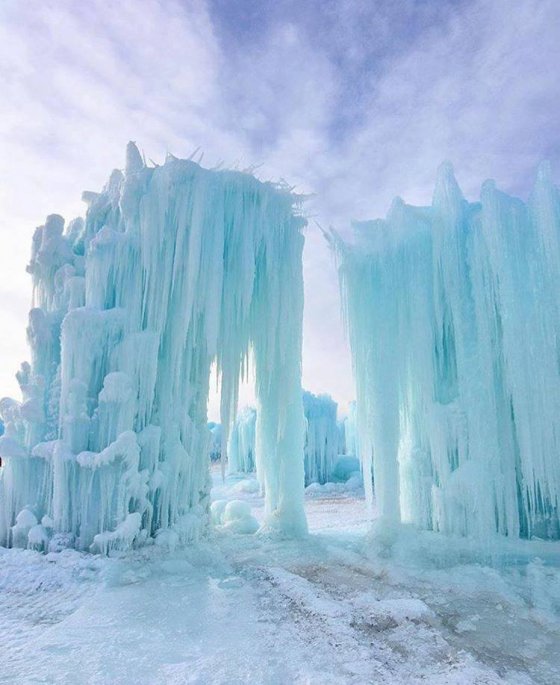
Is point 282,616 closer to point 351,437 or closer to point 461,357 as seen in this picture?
point 461,357

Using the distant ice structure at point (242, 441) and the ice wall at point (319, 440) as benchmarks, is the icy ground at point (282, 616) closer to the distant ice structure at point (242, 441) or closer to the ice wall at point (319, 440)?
the ice wall at point (319, 440)

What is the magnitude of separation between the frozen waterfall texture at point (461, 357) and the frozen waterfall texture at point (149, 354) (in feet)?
6.21

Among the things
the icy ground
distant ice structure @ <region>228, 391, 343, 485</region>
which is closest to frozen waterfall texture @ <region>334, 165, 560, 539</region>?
the icy ground

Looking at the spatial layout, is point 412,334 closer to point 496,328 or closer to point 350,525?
point 496,328

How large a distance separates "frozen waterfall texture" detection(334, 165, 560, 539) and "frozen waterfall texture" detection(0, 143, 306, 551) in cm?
189

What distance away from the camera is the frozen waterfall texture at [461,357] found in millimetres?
8484

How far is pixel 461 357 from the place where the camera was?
9.17 m

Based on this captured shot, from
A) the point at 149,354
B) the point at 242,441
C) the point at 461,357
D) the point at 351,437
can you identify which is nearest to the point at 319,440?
the point at 351,437

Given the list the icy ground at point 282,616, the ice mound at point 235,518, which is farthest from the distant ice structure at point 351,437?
the icy ground at point 282,616

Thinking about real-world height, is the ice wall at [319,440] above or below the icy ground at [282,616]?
above

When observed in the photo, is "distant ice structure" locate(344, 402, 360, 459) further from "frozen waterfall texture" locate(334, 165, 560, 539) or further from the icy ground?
the icy ground

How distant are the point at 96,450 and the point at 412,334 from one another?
643cm

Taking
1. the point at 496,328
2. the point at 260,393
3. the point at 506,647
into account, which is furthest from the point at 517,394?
the point at 260,393

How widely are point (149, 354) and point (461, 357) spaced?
19.5 feet
